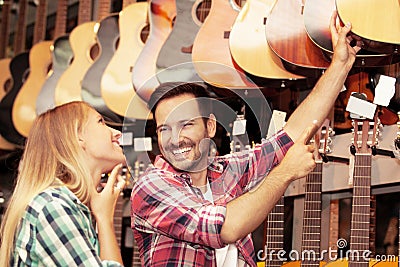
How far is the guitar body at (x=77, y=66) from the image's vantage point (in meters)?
4.43

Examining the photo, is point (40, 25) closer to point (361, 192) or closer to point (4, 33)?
point (4, 33)

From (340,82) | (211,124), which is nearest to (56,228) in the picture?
(211,124)

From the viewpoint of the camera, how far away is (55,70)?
15.6 ft

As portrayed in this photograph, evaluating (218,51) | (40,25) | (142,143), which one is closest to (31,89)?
(40,25)

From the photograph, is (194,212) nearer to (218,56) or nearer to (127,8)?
(218,56)

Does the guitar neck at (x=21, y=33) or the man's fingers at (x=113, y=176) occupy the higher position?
the guitar neck at (x=21, y=33)

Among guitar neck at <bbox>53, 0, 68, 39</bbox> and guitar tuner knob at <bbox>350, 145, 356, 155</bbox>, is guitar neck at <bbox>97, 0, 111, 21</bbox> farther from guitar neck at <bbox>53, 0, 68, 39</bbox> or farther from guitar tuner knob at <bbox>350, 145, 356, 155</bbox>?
guitar tuner knob at <bbox>350, 145, 356, 155</bbox>

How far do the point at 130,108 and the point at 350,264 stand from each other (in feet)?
4.28

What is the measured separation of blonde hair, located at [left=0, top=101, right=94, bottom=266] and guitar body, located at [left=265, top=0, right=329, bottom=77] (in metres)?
0.86

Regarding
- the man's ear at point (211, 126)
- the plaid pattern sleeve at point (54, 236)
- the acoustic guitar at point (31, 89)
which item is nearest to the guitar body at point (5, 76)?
the acoustic guitar at point (31, 89)

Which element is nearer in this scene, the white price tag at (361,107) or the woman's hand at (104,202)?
the woman's hand at (104,202)

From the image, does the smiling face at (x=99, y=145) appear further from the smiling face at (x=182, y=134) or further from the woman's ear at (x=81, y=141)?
the smiling face at (x=182, y=134)

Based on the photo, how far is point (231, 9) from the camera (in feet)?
11.9

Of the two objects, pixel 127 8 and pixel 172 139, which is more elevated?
pixel 127 8
